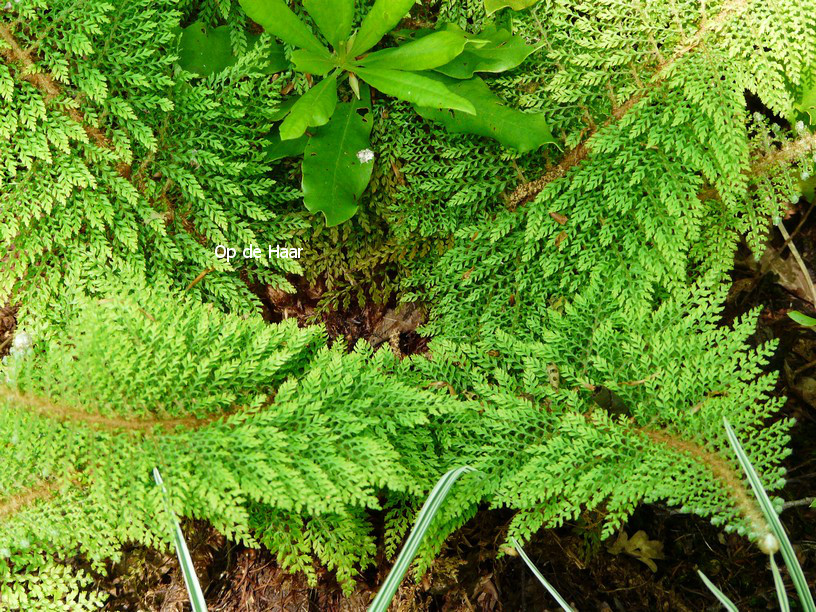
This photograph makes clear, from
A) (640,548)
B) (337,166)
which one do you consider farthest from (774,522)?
(337,166)

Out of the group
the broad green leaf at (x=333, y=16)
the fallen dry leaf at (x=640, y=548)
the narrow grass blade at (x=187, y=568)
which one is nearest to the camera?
Result: the narrow grass blade at (x=187, y=568)

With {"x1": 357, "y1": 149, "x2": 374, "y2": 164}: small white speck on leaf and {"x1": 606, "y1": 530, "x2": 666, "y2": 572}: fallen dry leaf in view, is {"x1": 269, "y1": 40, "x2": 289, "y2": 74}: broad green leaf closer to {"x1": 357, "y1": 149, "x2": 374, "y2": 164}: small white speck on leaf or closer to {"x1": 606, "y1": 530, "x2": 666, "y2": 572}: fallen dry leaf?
{"x1": 357, "y1": 149, "x2": 374, "y2": 164}: small white speck on leaf

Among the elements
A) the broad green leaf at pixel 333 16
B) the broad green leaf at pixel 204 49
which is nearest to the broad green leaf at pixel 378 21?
the broad green leaf at pixel 333 16

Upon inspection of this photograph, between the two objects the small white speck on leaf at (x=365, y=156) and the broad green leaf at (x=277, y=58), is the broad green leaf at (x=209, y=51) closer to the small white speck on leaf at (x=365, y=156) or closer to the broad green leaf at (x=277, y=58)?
the broad green leaf at (x=277, y=58)

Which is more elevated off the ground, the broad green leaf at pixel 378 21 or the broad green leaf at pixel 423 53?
the broad green leaf at pixel 378 21

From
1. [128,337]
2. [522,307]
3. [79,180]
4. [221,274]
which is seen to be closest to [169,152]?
[79,180]

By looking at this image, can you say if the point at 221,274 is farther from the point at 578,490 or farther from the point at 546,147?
the point at 578,490

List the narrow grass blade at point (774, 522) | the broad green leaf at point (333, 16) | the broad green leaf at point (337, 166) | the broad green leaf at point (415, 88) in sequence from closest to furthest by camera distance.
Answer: the narrow grass blade at point (774, 522) → the broad green leaf at point (415, 88) → the broad green leaf at point (333, 16) → the broad green leaf at point (337, 166)

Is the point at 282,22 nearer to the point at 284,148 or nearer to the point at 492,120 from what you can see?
the point at 284,148
